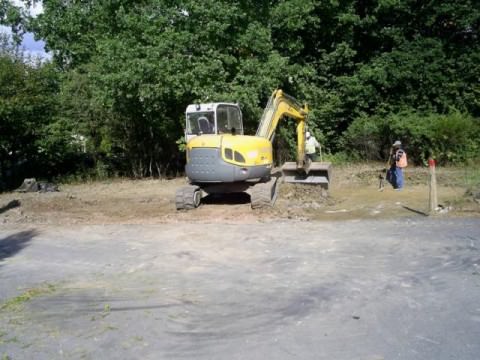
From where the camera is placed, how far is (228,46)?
67.2ft

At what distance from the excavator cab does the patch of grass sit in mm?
7384

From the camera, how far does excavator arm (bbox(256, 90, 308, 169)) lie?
1466 centimetres

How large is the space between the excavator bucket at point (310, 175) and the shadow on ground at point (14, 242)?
7326mm

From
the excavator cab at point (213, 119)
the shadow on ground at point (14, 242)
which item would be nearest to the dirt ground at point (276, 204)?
the shadow on ground at point (14, 242)

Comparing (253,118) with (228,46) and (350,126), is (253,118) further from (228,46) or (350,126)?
(350,126)

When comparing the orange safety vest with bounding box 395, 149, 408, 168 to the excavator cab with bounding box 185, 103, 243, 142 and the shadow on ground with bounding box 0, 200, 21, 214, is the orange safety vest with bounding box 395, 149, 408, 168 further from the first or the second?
the shadow on ground with bounding box 0, 200, 21, 214

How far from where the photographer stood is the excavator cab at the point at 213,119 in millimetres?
14238

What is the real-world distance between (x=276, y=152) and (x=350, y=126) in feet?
10.9

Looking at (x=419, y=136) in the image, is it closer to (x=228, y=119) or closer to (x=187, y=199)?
(x=228, y=119)

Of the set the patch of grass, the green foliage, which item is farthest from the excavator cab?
the patch of grass

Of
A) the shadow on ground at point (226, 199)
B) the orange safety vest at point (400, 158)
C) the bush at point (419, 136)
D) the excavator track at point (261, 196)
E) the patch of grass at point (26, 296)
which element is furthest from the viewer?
the bush at point (419, 136)

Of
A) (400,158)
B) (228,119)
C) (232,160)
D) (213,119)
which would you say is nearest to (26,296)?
(232,160)

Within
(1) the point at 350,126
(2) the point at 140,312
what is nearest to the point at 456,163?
(1) the point at 350,126

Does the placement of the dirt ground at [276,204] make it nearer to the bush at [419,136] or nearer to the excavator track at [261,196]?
the excavator track at [261,196]
